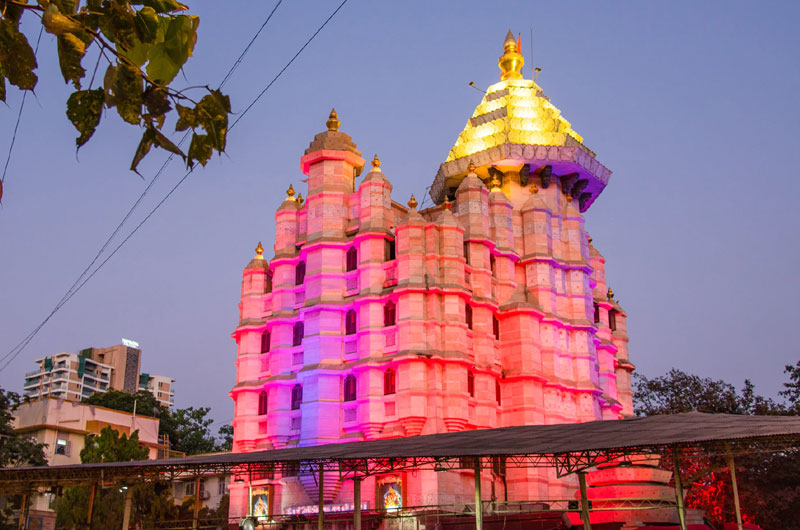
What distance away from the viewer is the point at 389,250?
44.0 metres

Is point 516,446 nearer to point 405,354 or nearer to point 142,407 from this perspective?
point 405,354

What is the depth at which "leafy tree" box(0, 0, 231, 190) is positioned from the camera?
14.5 ft

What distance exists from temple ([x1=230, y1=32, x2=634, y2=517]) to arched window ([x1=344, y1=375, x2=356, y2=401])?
6 centimetres

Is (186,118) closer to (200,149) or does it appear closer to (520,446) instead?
(200,149)

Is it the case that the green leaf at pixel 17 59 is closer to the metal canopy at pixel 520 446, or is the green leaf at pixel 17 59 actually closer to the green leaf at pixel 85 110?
the green leaf at pixel 85 110

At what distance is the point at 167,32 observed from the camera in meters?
4.50

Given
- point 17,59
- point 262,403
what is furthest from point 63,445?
point 17,59

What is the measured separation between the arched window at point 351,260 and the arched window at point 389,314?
109 inches

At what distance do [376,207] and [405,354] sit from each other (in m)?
7.84

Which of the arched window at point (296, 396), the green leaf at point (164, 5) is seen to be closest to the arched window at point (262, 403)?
the arched window at point (296, 396)

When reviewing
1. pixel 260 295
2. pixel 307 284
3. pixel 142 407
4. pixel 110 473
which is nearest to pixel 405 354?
pixel 307 284

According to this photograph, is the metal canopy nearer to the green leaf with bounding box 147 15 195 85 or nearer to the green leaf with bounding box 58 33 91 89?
the green leaf with bounding box 147 15 195 85

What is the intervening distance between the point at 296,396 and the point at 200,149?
39333mm

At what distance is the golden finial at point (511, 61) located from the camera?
→ 2192 inches
